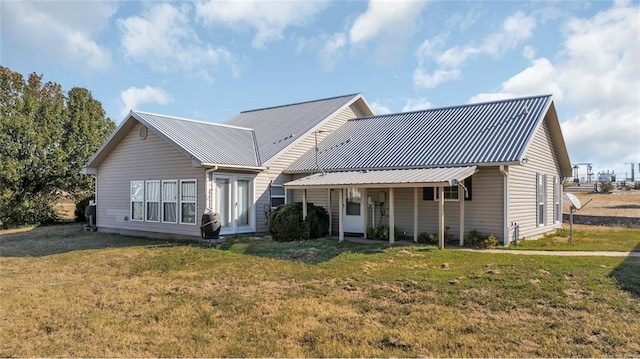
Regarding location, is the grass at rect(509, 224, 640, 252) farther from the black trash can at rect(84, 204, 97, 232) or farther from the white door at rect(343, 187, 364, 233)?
the black trash can at rect(84, 204, 97, 232)

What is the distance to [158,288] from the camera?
29.2ft

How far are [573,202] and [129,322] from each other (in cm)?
1300

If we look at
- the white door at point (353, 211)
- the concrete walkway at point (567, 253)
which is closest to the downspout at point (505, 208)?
the concrete walkway at point (567, 253)

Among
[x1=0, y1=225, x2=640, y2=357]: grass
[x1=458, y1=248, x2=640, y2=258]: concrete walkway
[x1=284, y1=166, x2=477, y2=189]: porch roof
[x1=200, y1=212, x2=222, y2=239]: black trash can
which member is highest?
[x1=284, y1=166, x2=477, y2=189]: porch roof

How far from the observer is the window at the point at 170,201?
1625 cm

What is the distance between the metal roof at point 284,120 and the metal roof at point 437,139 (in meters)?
1.01

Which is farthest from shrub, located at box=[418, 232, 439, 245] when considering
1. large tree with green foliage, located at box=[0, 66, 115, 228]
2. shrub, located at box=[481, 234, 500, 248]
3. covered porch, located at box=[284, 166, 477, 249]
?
large tree with green foliage, located at box=[0, 66, 115, 228]

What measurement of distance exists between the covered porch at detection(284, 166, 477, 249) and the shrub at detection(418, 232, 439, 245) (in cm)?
18

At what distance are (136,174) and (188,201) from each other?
125 inches

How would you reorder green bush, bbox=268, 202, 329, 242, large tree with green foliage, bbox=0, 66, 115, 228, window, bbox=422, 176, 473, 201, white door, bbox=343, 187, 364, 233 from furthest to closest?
1. large tree with green foliage, bbox=0, 66, 115, 228
2. white door, bbox=343, 187, 364, 233
3. green bush, bbox=268, 202, 329, 242
4. window, bbox=422, 176, 473, 201

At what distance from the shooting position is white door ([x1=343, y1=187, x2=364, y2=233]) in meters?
15.9

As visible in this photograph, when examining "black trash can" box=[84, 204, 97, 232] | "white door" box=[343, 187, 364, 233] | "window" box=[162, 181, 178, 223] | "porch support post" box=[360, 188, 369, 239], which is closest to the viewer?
"porch support post" box=[360, 188, 369, 239]

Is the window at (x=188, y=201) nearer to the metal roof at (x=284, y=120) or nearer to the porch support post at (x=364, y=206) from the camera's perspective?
the metal roof at (x=284, y=120)

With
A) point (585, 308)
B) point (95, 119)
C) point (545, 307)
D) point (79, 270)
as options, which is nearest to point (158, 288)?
point (79, 270)
